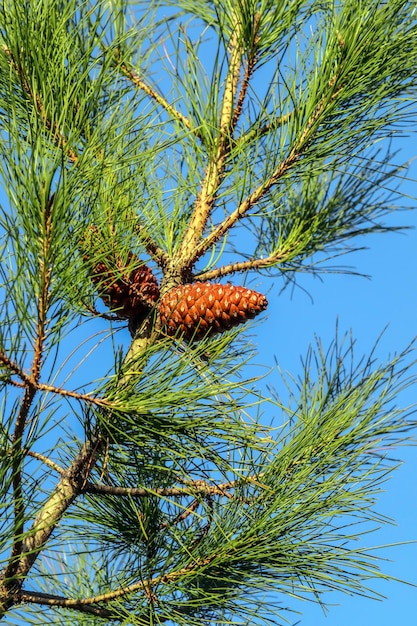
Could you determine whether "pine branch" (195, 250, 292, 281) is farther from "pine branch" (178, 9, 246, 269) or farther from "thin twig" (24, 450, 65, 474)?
"thin twig" (24, 450, 65, 474)

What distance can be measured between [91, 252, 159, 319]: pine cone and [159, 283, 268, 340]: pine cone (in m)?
0.07

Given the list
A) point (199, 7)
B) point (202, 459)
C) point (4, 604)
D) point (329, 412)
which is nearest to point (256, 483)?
point (202, 459)

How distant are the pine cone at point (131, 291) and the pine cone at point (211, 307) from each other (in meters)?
0.07

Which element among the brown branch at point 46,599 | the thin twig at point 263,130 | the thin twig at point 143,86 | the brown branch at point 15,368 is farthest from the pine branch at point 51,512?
the thin twig at point 143,86

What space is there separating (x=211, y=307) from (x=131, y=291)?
0.14 metres

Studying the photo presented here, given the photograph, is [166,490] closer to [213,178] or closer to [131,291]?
[131,291]

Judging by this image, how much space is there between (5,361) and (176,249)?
445 mm

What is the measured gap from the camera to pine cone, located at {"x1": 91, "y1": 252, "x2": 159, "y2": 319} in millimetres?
1283

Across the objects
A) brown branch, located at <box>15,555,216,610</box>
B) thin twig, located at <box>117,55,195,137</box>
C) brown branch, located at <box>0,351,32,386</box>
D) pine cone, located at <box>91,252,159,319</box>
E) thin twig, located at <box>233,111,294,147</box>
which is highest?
thin twig, located at <box>117,55,195,137</box>

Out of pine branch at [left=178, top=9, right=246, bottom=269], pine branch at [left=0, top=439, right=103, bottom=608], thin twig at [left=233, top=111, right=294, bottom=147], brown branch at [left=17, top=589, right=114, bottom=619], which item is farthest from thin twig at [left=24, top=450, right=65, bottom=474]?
thin twig at [left=233, top=111, right=294, bottom=147]

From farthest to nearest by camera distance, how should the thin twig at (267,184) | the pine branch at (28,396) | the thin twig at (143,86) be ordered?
the thin twig at (143,86)
the thin twig at (267,184)
the pine branch at (28,396)

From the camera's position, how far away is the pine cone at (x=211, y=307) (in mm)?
1210

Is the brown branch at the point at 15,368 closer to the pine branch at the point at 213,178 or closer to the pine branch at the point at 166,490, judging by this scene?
the pine branch at the point at 166,490

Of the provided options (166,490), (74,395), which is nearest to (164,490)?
(166,490)
